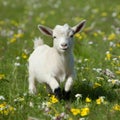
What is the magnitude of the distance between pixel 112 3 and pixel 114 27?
4.98m

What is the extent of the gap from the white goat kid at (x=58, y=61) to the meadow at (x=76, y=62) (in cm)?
29

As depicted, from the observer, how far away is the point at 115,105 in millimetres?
8250

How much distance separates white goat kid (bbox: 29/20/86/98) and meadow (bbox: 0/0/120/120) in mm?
294

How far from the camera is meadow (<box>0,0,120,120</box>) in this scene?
794cm

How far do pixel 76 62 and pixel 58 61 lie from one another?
9.56 ft

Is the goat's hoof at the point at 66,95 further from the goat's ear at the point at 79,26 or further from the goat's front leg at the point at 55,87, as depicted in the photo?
the goat's ear at the point at 79,26

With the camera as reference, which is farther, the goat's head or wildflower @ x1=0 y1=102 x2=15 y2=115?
the goat's head

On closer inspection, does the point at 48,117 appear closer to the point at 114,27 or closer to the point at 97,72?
the point at 97,72

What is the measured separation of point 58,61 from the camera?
8.88 metres

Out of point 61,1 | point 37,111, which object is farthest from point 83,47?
point 61,1

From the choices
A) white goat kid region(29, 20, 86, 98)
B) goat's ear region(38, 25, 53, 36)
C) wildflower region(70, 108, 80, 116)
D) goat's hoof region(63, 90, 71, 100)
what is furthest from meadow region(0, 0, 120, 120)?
goat's ear region(38, 25, 53, 36)

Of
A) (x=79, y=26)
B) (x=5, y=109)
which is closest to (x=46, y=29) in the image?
(x=79, y=26)

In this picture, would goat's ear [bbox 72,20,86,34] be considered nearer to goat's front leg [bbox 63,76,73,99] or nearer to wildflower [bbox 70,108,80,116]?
goat's front leg [bbox 63,76,73,99]

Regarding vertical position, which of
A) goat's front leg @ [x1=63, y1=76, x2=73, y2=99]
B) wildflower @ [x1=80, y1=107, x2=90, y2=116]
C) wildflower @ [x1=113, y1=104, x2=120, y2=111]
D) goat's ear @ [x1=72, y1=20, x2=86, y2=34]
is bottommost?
wildflower @ [x1=80, y1=107, x2=90, y2=116]
